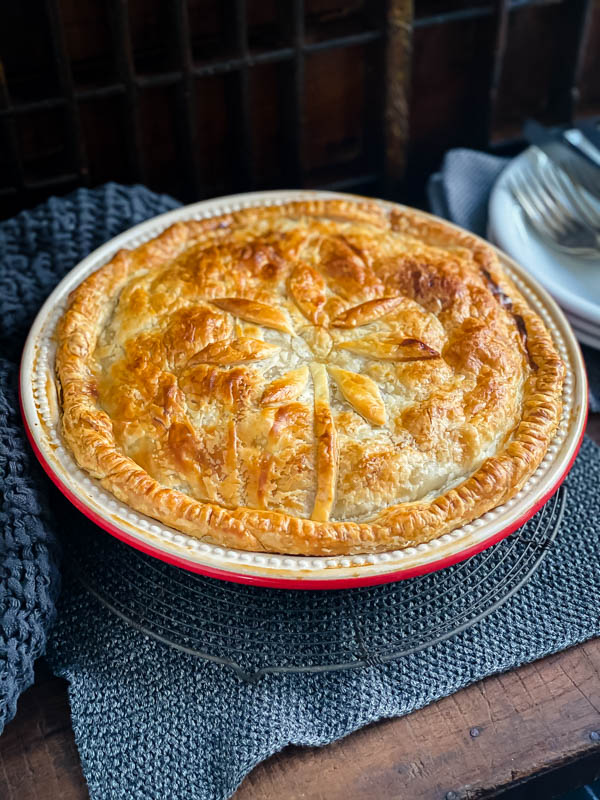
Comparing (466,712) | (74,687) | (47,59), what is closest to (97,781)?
(74,687)

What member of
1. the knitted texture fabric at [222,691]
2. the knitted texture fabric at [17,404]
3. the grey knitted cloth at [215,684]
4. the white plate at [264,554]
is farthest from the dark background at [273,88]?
the knitted texture fabric at [222,691]

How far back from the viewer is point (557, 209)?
2.90m

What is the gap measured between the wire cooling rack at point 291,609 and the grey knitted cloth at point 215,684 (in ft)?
0.09

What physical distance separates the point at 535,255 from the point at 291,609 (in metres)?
1.53

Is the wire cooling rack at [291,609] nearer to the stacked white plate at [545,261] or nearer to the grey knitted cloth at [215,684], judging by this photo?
the grey knitted cloth at [215,684]

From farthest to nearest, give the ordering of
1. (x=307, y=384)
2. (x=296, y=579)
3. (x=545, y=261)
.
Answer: (x=545, y=261) → (x=307, y=384) → (x=296, y=579)

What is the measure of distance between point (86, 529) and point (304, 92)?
165 cm

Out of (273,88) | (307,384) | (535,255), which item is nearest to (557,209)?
(535,255)

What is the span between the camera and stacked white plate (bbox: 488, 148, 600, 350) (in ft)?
8.50

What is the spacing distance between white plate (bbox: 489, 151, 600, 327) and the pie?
1.04ft

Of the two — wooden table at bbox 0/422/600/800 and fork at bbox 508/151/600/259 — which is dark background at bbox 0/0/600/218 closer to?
fork at bbox 508/151/600/259

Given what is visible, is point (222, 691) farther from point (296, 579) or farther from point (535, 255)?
point (535, 255)

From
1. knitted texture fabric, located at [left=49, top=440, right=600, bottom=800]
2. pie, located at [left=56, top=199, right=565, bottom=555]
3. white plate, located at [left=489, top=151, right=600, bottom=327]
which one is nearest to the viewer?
knitted texture fabric, located at [left=49, top=440, right=600, bottom=800]

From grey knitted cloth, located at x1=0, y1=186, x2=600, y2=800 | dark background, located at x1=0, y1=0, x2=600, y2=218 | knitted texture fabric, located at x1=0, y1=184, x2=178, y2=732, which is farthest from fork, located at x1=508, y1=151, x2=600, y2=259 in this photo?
knitted texture fabric, located at x1=0, y1=184, x2=178, y2=732
